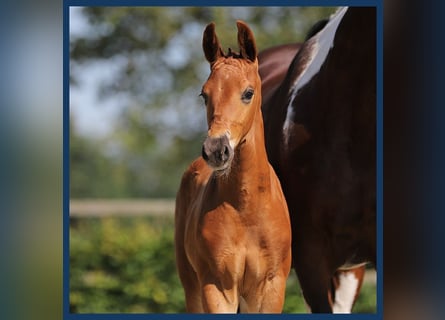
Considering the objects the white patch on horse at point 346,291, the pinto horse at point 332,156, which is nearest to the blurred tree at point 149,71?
the pinto horse at point 332,156

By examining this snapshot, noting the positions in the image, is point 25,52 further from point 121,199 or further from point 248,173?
point 121,199

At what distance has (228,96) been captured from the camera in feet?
11.7

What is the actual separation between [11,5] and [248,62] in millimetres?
1059

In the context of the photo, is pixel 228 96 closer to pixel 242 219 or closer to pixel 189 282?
pixel 242 219

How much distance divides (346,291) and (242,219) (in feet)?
3.85

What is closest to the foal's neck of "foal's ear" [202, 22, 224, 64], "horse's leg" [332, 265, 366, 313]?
"foal's ear" [202, 22, 224, 64]

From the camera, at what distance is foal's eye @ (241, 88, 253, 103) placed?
11.8ft

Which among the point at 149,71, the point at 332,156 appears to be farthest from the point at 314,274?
the point at 149,71

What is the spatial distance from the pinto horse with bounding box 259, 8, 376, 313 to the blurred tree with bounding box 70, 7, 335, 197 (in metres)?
0.60

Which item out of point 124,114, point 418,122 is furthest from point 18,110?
point 418,122

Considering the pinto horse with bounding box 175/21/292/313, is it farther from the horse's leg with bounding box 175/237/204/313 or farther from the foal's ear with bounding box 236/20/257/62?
the horse's leg with bounding box 175/237/204/313

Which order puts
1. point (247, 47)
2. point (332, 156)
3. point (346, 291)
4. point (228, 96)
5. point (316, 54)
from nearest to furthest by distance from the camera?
point (228, 96)
point (247, 47)
point (332, 156)
point (316, 54)
point (346, 291)

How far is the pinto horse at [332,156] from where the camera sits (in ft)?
13.3

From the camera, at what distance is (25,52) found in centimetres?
391
